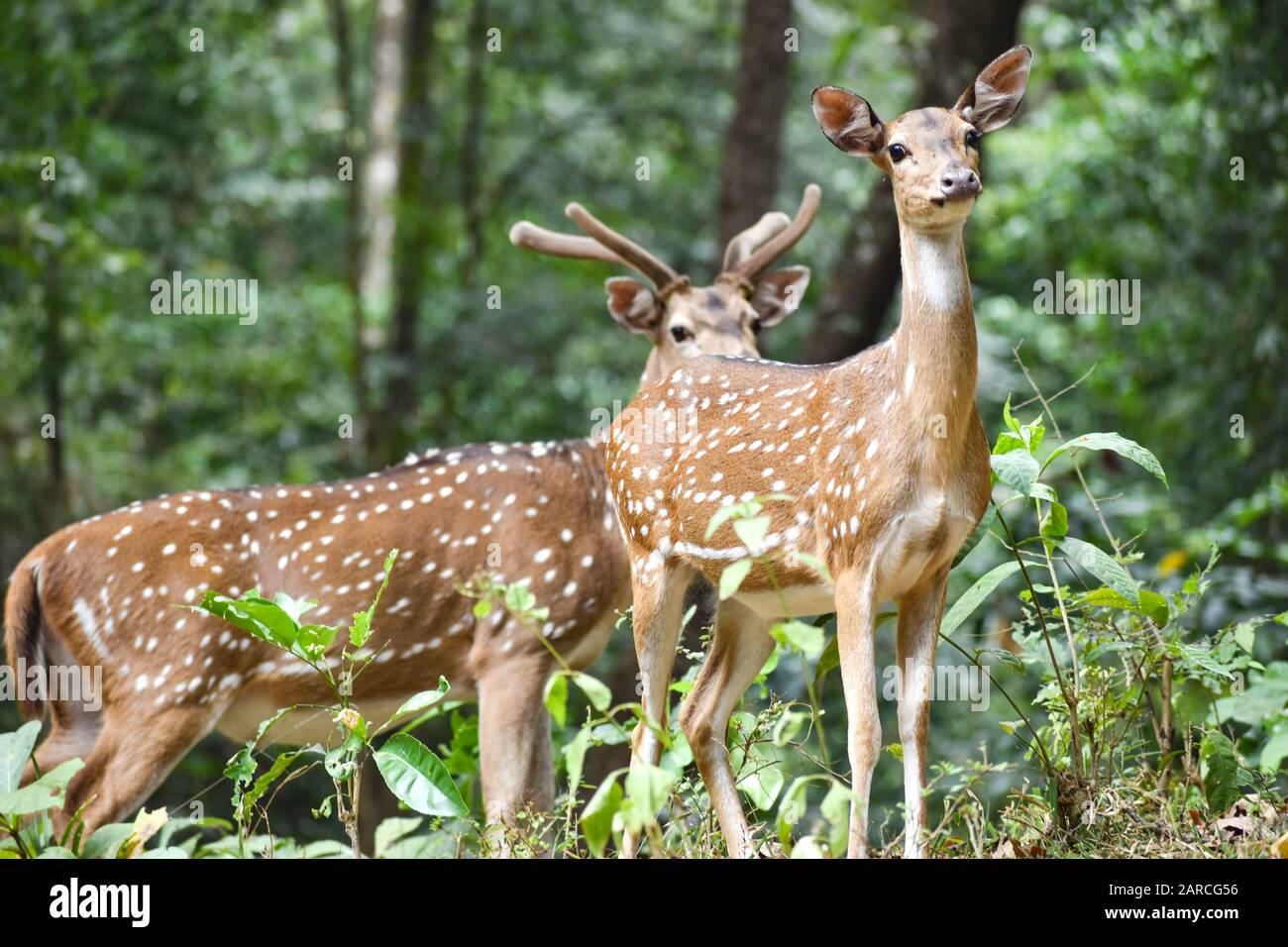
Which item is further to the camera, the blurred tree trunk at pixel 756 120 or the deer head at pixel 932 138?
the blurred tree trunk at pixel 756 120

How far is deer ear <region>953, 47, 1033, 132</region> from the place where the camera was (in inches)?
136

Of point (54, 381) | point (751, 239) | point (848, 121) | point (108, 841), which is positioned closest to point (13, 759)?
point (108, 841)

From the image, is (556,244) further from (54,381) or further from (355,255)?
(355,255)

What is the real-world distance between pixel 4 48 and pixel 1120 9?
688 cm

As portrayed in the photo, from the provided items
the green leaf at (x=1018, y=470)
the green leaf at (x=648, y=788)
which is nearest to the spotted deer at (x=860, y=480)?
the green leaf at (x=1018, y=470)

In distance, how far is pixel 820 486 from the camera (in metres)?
3.39

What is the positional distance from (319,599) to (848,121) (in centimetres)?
264

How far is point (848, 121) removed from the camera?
3.45m

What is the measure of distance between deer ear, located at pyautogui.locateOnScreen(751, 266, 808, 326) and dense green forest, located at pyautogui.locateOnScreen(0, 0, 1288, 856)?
3.95 feet

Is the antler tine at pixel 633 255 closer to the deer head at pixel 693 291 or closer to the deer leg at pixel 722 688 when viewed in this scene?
the deer head at pixel 693 291

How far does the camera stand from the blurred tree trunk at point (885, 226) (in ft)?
25.8

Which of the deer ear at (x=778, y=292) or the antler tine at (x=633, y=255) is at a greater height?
the antler tine at (x=633, y=255)

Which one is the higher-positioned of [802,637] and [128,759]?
[802,637]
